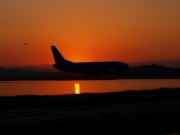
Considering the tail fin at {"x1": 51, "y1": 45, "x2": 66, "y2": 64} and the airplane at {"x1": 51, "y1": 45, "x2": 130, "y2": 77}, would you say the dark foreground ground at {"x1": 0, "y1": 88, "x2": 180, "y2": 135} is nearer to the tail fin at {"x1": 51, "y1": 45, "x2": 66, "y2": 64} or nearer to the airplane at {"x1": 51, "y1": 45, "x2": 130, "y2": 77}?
the airplane at {"x1": 51, "y1": 45, "x2": 130, "y2": 77}

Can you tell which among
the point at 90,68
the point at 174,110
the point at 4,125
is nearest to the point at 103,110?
the point at 174,110

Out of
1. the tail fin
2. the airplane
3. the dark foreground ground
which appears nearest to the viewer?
the dark foreground ground

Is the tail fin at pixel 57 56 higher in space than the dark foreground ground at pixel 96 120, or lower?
higher

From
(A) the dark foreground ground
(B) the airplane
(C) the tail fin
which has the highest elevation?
(C) the tail fin

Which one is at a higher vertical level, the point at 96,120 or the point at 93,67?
the point at 93,67

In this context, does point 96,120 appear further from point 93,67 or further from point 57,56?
point 57,56

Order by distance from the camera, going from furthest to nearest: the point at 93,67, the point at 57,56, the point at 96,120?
the point at 57,56 → the point at 93,67 → the point at 96,120

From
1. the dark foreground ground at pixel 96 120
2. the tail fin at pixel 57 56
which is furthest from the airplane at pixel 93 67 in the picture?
the dark foreground ground at pixel 96 120

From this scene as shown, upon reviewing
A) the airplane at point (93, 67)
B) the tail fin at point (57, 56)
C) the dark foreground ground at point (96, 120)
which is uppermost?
the tail fin at point (57, 56)

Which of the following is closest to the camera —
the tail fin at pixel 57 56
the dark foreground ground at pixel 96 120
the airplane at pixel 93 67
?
the dark foreground ground at pixel 96 120

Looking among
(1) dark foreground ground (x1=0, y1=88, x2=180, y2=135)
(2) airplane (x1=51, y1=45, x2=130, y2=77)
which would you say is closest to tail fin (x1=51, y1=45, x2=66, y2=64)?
(2) airplane (x1=51, y1=45, x2=130, y2=77)

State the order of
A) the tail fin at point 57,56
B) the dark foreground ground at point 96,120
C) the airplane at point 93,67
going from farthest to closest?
the tail fin at point 57,56, the airplane at point 93,67, the dark foreground ground at point 96,120

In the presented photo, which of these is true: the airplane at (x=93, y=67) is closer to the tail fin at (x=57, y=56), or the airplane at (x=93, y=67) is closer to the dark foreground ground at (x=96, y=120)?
the tail fin at (x=57, y=56)

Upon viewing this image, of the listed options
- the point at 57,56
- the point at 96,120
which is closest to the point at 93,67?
the point at 57,56
